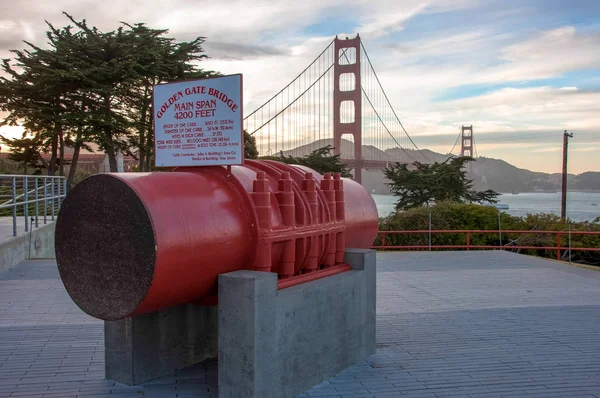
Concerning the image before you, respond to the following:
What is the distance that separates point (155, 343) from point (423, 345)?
10.4 feet

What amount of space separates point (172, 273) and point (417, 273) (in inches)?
361

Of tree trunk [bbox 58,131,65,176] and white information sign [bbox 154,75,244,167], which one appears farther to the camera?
tree trunk [bbox 58,131,65,176]

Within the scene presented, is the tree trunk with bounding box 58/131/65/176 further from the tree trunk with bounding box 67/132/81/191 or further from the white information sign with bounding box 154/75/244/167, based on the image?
the white information sign with bounding box 154/75/244/167

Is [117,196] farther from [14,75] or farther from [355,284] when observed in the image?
[14,75]

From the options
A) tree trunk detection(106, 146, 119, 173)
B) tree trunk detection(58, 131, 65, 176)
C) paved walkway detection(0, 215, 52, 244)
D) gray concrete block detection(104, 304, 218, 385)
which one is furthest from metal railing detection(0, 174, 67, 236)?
gray concrete block detection(104, 304, 218, 385)

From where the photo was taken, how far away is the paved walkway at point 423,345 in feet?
17.3

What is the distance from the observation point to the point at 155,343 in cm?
538

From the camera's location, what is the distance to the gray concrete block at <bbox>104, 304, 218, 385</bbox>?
519 cm

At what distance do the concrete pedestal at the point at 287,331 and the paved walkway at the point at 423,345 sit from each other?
0.86 feet

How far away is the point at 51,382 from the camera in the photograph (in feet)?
17.4

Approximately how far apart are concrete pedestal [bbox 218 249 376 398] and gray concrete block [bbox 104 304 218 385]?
0.99 metres

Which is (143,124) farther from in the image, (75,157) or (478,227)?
(478,227)

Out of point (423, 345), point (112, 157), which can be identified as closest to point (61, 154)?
point (112, 157)

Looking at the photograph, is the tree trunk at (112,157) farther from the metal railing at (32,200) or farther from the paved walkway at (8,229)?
the paved walkway at (8,229)
